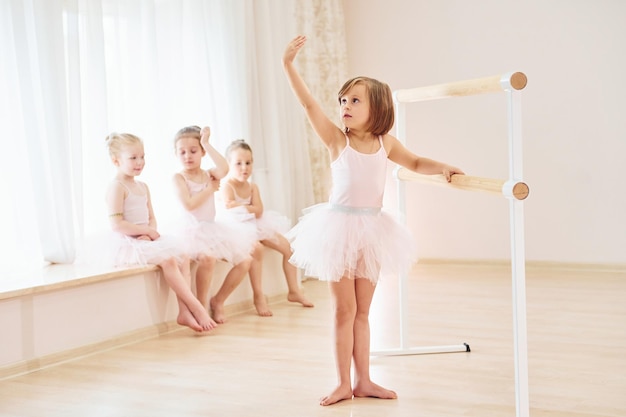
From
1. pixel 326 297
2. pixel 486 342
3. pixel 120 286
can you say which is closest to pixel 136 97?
pixel 120 286

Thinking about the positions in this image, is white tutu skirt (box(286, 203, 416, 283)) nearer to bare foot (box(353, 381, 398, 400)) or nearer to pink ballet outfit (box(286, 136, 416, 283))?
pink ballet outfit (box(286, 136, 416, 283))

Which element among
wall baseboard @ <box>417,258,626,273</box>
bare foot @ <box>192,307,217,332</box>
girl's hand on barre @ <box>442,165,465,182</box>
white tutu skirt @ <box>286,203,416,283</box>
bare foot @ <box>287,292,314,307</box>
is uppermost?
girl's hand on barre @ <box>442,165,465,182</box>

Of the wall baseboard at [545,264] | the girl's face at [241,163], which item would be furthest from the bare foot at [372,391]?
the wall baseboard at [545,264]

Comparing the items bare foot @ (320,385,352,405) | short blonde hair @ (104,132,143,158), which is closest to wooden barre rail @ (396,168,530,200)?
bare foot @ (320,385,352,405)

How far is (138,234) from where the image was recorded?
12.0 ft

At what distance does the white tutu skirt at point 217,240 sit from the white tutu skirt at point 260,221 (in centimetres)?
11

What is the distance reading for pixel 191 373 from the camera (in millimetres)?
2908

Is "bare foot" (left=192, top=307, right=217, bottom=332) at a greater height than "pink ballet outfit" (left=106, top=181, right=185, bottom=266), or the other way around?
"pink ballet outfit" (left=106, top=181, right=185, bottom=266)

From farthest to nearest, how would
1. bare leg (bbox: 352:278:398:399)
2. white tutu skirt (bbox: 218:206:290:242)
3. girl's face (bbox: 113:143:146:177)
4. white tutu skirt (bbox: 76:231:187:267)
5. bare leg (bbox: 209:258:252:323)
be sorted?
white tutu skirt (bbox: 218:206:290:242) < bare leg (bbox: 209:258:252:323) < girl's face (bbox: 113:143:146:177) < white tutu skirt (bbox: 76:231:187:267) < bare leg (bbox: 352:278:398:399)

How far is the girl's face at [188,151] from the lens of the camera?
388 cm

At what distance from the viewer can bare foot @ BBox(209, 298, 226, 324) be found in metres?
3.81

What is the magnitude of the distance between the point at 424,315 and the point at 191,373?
1319 millimetres

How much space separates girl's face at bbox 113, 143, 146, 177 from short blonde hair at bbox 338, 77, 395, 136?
4.66 ft

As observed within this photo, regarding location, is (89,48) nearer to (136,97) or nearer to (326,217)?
(136,97)
